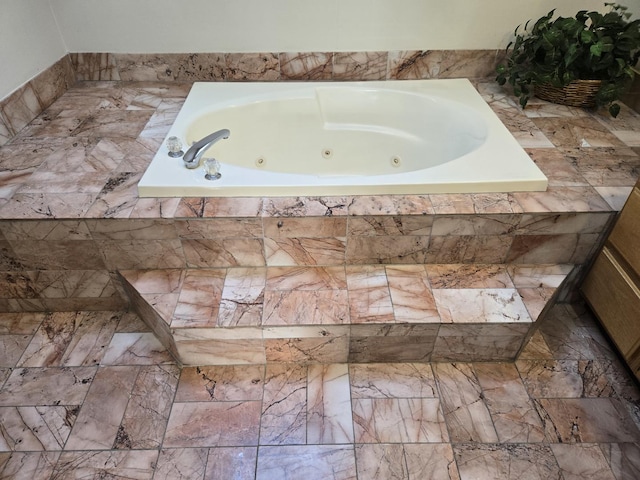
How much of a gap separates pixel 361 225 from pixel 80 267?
1.00 meters

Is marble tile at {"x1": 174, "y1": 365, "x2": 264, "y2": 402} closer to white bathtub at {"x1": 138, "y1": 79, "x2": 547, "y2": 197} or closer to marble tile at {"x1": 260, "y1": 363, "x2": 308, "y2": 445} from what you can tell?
marble tile at {"x1": 260, "y1": 363, "x2": 308, "y2": 445}

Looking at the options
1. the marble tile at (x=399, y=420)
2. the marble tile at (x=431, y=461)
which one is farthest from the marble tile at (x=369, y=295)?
the marble tile at (x=431, y=461)

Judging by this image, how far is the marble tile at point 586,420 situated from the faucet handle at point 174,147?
4.87 ft

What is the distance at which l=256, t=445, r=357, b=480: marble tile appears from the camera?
1.22 metres

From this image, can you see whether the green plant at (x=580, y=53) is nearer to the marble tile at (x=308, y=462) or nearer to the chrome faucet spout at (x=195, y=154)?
the chrome faucet spout at (x=195, y=154)

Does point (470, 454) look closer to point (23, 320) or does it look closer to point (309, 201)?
point (309, 201)

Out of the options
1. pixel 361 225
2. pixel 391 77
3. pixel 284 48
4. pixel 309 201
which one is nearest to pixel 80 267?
pixel 309 201

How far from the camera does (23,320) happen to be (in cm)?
165

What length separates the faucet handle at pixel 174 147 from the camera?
1.56 meters

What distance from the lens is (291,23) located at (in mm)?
2041

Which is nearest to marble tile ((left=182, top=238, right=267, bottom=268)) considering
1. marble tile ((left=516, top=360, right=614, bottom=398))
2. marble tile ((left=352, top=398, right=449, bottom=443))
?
marble tile ((left=352, top=398, right=449, bottom=443))

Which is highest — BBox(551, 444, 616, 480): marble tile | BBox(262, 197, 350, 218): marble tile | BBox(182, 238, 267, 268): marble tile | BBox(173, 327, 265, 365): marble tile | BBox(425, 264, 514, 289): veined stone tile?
BBox(262, 197, 350, 218): marble tile

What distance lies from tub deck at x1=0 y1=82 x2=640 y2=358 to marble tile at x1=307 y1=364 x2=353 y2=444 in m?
0.11

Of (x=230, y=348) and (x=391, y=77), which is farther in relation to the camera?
(x=391, y=77)
